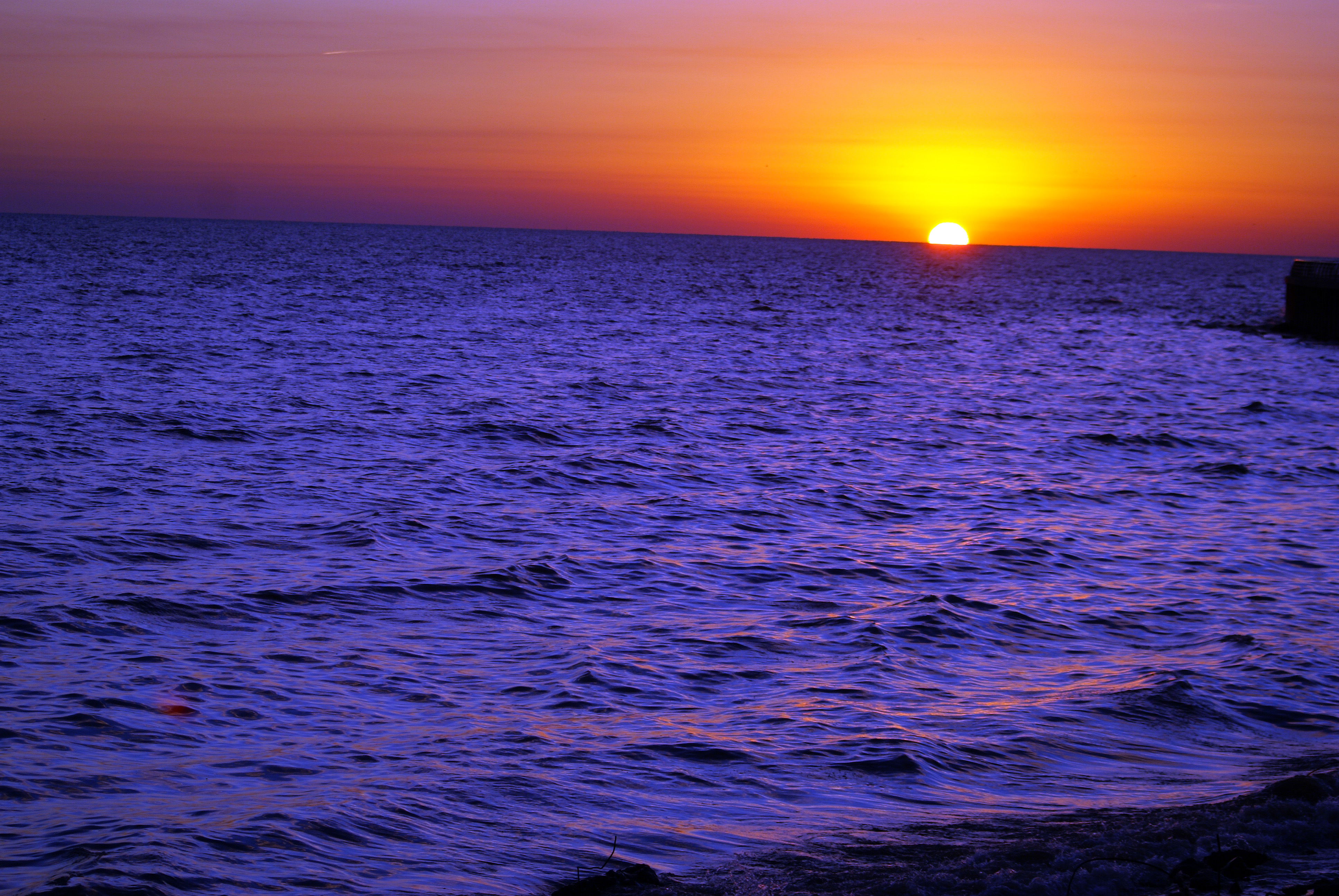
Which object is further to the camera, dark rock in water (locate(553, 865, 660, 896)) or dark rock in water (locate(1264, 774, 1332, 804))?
dark rock in water (locate(1264, 774, 1332, 804))

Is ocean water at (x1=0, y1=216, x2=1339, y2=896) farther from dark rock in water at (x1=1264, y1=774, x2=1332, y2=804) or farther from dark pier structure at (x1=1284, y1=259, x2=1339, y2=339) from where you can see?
dark pier structure at (x1=1284, y1=259, x2=1339, y2=339)

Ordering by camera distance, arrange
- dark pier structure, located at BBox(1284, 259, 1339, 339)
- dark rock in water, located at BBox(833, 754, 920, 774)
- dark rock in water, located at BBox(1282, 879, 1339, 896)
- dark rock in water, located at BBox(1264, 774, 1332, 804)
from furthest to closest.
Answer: dark pier structure, located at BBox(1284, 259, 1339, 339)
dark rock in water, located at BBox(833, 754, 920, 774)
dark rock in water, located at BBox(1264, 774, 1332, 804)
dark rock in water, located at BBox(1282, 879, 1339, 896)

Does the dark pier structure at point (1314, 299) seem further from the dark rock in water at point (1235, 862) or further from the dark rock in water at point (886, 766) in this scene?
the dark rock in water at point (1235, 862)

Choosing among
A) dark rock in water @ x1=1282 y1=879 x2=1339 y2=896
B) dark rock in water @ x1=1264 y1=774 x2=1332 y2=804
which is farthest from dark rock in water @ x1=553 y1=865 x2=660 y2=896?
dark rock in water @ x1=1264 y1=774 x2=1332 y2=804

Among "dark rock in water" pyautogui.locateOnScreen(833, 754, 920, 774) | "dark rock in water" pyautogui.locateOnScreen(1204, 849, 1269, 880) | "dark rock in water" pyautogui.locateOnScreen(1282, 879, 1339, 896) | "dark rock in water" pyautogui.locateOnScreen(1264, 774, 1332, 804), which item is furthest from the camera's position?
"dark rock in water" pyautogui.locateOnScreen(833, 754, 920, 774)

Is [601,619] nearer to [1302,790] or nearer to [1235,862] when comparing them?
[1302,790]

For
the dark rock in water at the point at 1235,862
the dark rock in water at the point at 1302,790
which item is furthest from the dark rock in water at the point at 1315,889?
the dark rock in water at the point at 1302,790

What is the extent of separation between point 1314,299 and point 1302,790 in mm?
59894

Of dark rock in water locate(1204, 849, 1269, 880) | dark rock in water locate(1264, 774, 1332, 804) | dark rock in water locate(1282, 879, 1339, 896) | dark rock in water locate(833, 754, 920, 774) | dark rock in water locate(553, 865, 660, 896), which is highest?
dark rock in water locate(1282, 879, 1339, 896)

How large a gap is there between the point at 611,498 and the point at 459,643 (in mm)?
7356

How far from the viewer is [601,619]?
11656 millimetres

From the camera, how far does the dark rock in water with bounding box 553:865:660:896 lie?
5.86 m

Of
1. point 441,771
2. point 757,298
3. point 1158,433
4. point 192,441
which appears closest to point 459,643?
point 441,771

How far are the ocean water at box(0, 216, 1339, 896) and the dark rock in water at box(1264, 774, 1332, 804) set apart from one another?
0.72 metres
